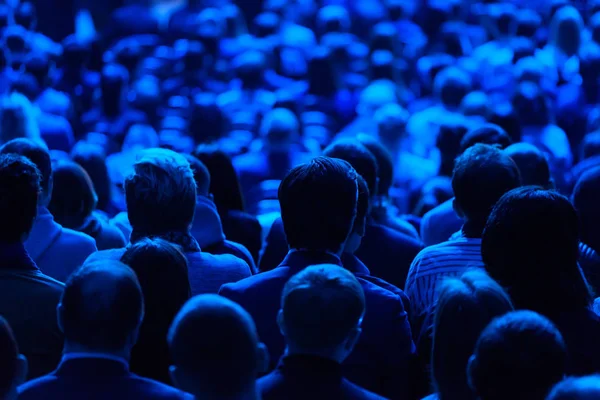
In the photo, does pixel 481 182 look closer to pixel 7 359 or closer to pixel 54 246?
pixel 54 246

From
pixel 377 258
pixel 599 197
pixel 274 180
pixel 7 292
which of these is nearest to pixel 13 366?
pixel 7 292

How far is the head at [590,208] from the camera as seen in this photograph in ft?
16.1

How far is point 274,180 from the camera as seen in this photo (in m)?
7.16

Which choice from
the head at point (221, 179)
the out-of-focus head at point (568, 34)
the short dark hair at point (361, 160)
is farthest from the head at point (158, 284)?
the out-of-focus head at point (568, 34)

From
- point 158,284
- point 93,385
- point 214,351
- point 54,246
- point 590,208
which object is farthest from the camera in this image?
point 590,208

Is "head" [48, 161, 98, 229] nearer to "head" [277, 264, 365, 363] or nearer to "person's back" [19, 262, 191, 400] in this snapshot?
"person's back" [19, 262, 191, 400]

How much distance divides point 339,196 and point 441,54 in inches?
303

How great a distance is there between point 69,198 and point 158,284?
168 centimetres

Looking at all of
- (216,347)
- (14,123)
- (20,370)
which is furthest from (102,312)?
(14,123)

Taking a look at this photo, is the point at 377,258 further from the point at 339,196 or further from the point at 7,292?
the point at 7,292

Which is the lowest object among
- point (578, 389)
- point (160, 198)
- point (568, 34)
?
point (568, 34)

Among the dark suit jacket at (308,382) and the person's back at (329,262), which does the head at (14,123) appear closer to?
the person's back at (329,262)

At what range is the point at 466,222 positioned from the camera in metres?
4.14

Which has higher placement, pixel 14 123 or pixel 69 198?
pixel 69 198
